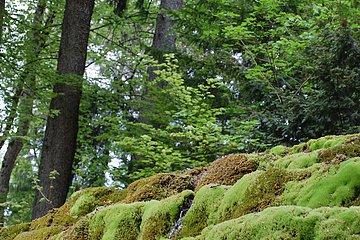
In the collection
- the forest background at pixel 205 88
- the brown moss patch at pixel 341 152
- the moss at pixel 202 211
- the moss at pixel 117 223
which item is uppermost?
the forest background at pixel 205 88

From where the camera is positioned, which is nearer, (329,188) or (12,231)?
(329,188)

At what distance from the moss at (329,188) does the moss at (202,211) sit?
0.52 meters

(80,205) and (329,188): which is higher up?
(329,188)

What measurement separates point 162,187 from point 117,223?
0.73 m

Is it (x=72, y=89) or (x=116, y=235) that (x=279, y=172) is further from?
(x=72, y=89)

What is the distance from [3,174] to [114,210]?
10.5 metres

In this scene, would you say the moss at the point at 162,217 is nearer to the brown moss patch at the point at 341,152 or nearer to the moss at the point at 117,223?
the moss at the point at 117,223

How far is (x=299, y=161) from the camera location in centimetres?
320

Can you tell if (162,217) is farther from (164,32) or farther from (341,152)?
(164,32)

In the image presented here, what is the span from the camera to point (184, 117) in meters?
8.48

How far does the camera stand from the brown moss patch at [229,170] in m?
3.50

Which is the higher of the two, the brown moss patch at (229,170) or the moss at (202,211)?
the brown moss patch at (229,170)

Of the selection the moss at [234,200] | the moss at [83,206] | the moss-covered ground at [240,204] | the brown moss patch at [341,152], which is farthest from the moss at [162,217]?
the moss at [83,206]

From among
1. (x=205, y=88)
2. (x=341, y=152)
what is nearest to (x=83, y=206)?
(x=341, y=152)
